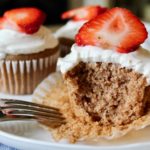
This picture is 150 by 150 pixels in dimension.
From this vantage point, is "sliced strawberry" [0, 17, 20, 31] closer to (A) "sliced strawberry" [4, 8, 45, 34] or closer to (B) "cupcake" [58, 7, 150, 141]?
(A) "sliced strawberry" [4, 8, 45, 34]

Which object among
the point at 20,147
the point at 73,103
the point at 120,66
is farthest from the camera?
the point at 73,103

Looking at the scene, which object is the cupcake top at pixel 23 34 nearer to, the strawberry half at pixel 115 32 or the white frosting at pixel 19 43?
the white frosting at pixel 19 43

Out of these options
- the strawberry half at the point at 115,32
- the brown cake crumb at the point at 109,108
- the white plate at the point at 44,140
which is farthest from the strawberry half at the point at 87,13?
the white plate at the point at 44,140

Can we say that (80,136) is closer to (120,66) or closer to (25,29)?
(120,66)

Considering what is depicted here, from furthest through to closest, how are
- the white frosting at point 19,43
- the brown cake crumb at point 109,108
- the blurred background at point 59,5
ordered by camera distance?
the blurred background at point 59,5, the white frosting at point 19,43, the brown cake crumb at point 109,108

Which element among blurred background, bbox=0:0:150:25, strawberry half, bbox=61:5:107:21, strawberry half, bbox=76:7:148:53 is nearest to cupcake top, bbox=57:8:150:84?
strawberry half, bbox=76:7:148:53

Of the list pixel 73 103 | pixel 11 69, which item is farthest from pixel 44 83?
pixel 73 103
